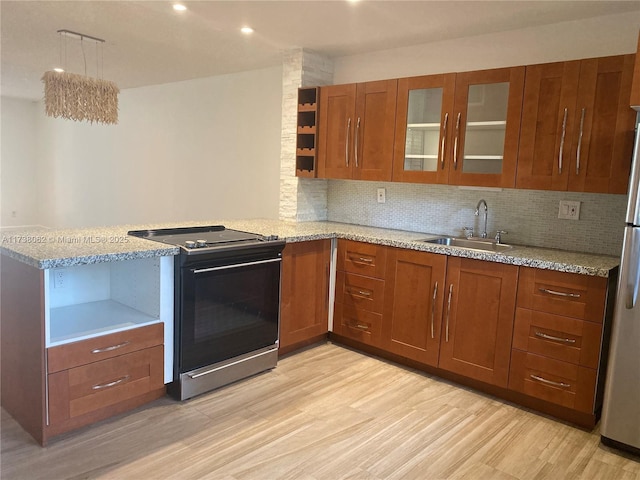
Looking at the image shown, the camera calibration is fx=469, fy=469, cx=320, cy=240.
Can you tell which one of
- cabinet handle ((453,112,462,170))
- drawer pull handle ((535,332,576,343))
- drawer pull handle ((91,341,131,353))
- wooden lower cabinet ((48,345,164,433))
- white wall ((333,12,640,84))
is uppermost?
white wall ((333,12,640,84))

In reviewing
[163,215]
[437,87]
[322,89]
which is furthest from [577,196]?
[163,215]

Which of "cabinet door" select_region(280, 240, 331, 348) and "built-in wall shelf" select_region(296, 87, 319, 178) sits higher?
"built-in wall shelf" select_region(296, 87, 319, 178)

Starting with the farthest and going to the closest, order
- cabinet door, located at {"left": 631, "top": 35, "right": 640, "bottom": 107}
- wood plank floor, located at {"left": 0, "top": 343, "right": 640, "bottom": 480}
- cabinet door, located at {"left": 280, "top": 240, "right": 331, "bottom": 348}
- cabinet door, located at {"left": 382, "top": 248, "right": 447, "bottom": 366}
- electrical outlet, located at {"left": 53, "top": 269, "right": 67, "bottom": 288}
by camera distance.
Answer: cabinet door, located at {"left": 280, "top": 240, "right": 331, "bottom": 348} < cabinet door, located at {"left": 382, "top": 248, "right": 447, "bottom": 366} < electrical outlet, located at {"left": 53, "top": 269, "right": 67, "bottom": 288} < cabinet door, located at {"left": 631, "top": 35, "right": 640, "bottom": 107} < wood plank floor, located at {"left": 0, "top": 343, "right": 640, "bottom": 480}

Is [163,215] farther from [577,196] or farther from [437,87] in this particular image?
[577,196]

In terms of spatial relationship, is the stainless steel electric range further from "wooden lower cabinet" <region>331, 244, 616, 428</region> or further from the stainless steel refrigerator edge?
the stainless steel refrigerator edge

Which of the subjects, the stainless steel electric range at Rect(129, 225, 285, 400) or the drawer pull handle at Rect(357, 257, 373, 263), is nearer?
the stainless steel electric range at Rect(129, 225, 285, 400)

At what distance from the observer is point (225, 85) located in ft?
16.8

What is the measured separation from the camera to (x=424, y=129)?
10.7 feet

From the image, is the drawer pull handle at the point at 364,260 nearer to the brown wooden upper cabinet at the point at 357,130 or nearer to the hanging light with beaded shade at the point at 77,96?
the brown wooden upper cabinet at the point at 357,130

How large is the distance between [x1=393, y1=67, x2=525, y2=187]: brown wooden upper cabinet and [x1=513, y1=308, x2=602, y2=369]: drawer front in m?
→ 0.85

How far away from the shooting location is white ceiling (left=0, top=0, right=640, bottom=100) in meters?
2.82

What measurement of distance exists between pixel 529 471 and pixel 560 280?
98 cm

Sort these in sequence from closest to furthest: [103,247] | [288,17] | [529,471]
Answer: [529,471] < [103,247] < [288,17]

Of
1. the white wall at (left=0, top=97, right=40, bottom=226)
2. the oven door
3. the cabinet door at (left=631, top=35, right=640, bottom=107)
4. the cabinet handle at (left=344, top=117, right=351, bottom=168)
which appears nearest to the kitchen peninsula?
the oven door
